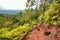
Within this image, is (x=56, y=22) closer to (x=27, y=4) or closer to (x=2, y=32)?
(x=2, y=32)

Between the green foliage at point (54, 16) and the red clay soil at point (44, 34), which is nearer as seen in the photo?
the red clay soil at point (44, 34)

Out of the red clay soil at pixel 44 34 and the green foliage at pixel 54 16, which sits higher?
the green foliage at pixel 54 16

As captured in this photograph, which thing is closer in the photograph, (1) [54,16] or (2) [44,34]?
(2) [44,34]

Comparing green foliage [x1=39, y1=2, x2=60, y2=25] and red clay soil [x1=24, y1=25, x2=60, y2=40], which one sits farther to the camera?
green foliage [x1=39, y1=2, x2=60, y2=25]

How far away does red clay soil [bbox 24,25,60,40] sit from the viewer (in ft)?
30.7

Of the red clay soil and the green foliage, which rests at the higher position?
the green foliage

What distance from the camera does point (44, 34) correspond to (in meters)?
10.1

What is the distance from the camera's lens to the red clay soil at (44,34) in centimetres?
934

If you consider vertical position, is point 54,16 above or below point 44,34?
above

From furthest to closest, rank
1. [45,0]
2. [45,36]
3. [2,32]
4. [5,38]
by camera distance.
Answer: [45,0] < [2,32] < [5,38] < [45,36]

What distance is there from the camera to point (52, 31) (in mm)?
9680

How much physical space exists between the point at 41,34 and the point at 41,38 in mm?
257

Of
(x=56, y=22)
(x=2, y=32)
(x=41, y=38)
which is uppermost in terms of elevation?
(x=56, y=22)

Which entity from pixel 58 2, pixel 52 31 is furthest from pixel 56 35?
pixel 58 2
